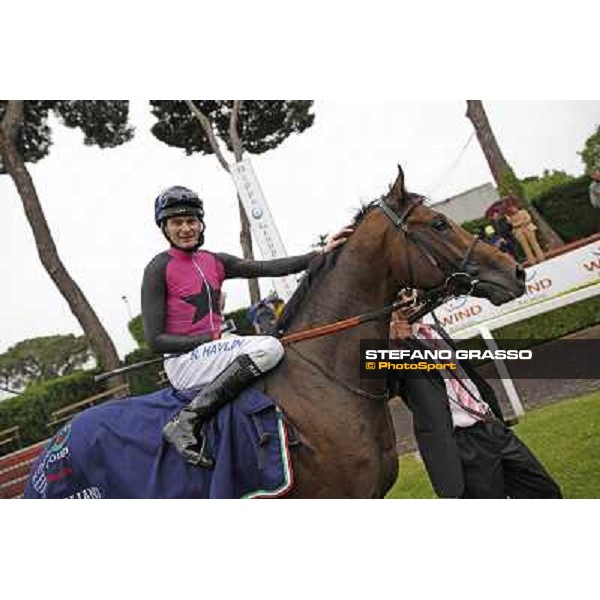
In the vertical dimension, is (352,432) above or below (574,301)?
below

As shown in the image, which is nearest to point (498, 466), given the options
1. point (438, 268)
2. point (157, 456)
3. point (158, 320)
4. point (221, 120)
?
point (438, 268)

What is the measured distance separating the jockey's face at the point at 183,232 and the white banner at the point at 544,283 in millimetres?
1447

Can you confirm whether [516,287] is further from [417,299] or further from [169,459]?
[169,459]

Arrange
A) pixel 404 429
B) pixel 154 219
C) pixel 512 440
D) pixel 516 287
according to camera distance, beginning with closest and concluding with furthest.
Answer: pixel 516 287, pixel 512 440, pixel 404 429, pixel 154 219

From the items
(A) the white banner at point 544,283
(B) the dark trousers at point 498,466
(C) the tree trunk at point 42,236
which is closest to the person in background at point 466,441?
(B) the dark trousers at point 498,466

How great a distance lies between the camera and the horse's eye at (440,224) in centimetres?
300

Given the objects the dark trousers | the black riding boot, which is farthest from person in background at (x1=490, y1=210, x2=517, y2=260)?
the black riding boot

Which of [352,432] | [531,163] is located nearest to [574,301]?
[531,163]

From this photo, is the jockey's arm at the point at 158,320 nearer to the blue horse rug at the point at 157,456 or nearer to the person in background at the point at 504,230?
the blue horse rug at the point at 157,456

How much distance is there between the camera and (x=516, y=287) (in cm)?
285

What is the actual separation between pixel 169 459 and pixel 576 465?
2.10 metres

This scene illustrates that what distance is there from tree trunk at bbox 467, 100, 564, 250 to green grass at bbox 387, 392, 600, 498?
91 centimetres

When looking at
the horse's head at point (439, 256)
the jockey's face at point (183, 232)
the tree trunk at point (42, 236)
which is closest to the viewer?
the horse's head at point (439, 256)
